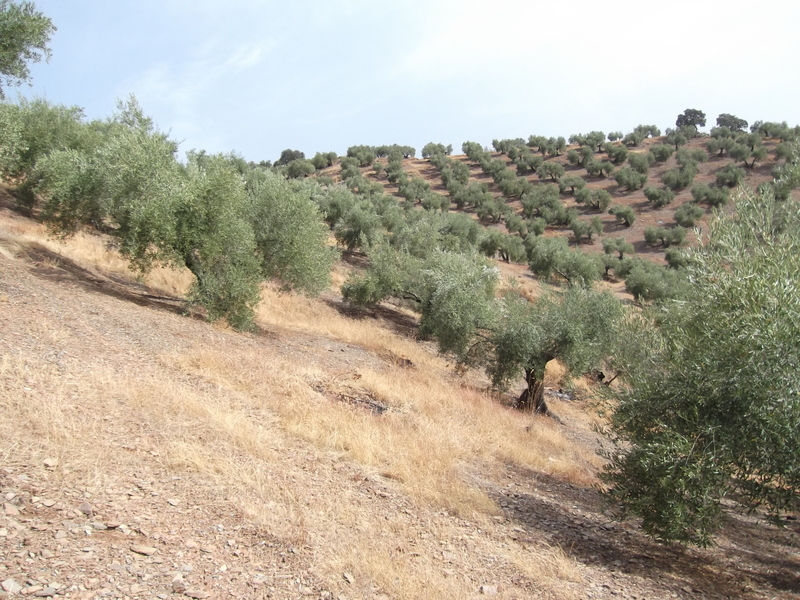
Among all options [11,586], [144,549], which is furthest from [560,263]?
[11,586]

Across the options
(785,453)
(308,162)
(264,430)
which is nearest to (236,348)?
(264,430)

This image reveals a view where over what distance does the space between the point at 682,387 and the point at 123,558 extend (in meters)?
6.96

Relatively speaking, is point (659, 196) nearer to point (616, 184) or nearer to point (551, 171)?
point (616, 184)

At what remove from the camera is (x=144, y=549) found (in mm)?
5133

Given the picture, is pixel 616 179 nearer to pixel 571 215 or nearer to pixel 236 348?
pixel 571 215

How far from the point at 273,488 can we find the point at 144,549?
198 cm

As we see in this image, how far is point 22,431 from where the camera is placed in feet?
21.5

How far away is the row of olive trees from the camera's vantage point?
1591 centimetres

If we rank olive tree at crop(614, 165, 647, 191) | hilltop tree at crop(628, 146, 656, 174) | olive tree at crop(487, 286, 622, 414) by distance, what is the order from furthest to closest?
hilltop tree at crop(628, 146, 656, 174) → olive tree at crop(614, 165, 647, 191) → olive tree at crop(487, 286, 622, 414)

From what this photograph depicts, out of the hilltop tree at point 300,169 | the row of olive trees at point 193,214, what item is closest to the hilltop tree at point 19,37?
the row of olive trees at point 193,214

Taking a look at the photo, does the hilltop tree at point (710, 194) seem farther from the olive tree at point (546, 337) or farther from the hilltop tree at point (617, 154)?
the olive tree at point (546, 337)

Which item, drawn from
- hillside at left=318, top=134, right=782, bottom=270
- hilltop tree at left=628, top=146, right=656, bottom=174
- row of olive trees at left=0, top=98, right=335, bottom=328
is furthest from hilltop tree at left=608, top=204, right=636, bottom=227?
row of olive trees at left=0, top=98, right=335, bottom=328

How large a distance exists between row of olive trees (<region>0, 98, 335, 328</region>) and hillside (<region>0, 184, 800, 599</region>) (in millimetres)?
2553

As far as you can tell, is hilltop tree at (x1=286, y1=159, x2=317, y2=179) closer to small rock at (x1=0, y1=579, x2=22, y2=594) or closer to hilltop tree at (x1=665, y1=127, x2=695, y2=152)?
hilltop tree at (x1=665, y1=127, x2=695, y2=152)
